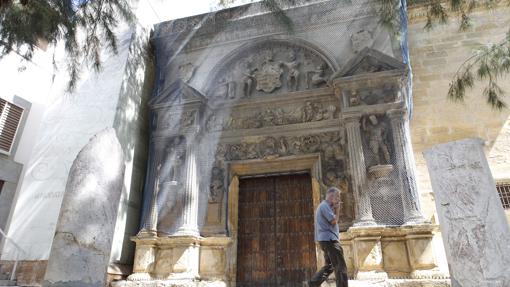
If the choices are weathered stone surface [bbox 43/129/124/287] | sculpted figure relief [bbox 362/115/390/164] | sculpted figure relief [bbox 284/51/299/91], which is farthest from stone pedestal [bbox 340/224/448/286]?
weathered stone surface [bbox 43/129/124/287]

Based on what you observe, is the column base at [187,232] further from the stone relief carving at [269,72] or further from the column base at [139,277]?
the stone relief carving at [269,72]

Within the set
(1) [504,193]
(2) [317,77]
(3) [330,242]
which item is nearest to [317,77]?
(2) [317,77]

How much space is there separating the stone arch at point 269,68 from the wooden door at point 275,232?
6.23ft

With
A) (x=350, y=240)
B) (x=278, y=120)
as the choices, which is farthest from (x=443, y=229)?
(x=278, y=120)

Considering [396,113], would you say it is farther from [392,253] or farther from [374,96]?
[392,253]

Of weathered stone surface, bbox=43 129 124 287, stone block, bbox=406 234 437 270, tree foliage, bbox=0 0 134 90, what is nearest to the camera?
weathered stone surface, bbox=43 129 124 287

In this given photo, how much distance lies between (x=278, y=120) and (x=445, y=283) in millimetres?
3922

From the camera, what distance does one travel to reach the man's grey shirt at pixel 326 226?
4.08 m

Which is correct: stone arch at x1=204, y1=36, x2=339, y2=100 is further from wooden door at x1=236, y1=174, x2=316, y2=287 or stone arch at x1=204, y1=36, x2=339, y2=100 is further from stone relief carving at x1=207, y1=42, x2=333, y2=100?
wooden door at x1=236, y1=174, x2=316, y2=287

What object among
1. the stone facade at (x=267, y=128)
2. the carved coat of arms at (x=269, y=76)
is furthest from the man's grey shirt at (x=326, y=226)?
the carved coat of arms at (x=269, y=76)

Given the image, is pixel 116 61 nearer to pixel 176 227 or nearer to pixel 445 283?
pixel 176 227

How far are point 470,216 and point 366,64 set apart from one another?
147 inches

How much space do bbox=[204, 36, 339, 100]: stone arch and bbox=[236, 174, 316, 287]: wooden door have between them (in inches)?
74.8

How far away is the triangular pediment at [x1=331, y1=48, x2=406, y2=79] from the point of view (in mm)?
6688
